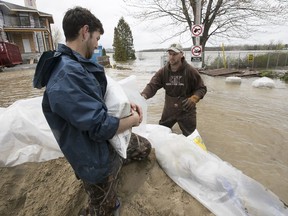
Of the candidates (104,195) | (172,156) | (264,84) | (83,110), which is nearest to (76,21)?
(83,110)

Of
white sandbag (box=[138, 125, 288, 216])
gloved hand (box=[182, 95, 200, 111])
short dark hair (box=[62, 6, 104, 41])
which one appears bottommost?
white sandbag (box=[138, 125, 288, 216])

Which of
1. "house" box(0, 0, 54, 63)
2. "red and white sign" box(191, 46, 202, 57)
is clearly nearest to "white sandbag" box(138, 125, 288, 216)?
"red and white sign" box(191, 46, 202, 57)

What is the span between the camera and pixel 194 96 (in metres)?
3.41

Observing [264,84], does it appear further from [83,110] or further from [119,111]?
[83,110]

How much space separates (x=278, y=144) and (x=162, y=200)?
304 centimetres

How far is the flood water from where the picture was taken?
3178mm

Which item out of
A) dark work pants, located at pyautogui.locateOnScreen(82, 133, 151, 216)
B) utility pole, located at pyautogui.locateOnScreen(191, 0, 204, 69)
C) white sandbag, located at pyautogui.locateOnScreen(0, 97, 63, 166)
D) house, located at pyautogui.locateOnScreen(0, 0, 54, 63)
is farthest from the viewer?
house, located at pyautogui.locateOnScreen(0, 0, 54, 63)

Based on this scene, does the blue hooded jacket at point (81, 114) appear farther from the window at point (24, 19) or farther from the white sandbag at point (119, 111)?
the window at point (24, 19)

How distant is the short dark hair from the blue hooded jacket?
0.10 metres

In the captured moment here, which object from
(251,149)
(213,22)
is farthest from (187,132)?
(213,22)

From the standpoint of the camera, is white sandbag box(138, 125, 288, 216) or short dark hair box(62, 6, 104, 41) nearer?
short dark hair box(62, 6, 104, 41)

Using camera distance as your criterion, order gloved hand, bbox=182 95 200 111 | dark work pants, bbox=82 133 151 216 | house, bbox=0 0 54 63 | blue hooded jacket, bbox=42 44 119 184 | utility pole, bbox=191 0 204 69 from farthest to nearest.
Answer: house, bbox=0 0 54 63 → utility pole, bbox=191 0 204 69 → gloved hand, bbox=182 95 200 111 → dark work pants, bbox=82 133 151 216 → blue hooded jacket, bbox=42 44 119 184

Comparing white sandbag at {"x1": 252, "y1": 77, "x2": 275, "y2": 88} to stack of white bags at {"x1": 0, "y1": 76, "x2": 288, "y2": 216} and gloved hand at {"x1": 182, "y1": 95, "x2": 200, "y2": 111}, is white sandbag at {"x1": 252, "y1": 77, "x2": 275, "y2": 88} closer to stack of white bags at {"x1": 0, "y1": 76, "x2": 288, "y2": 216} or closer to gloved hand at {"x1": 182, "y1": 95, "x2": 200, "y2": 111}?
gloved hand at {"x1": 182, "y1": 95, "x2": 200, "y2": 111}

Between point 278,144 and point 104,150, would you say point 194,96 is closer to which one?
point 278,144
